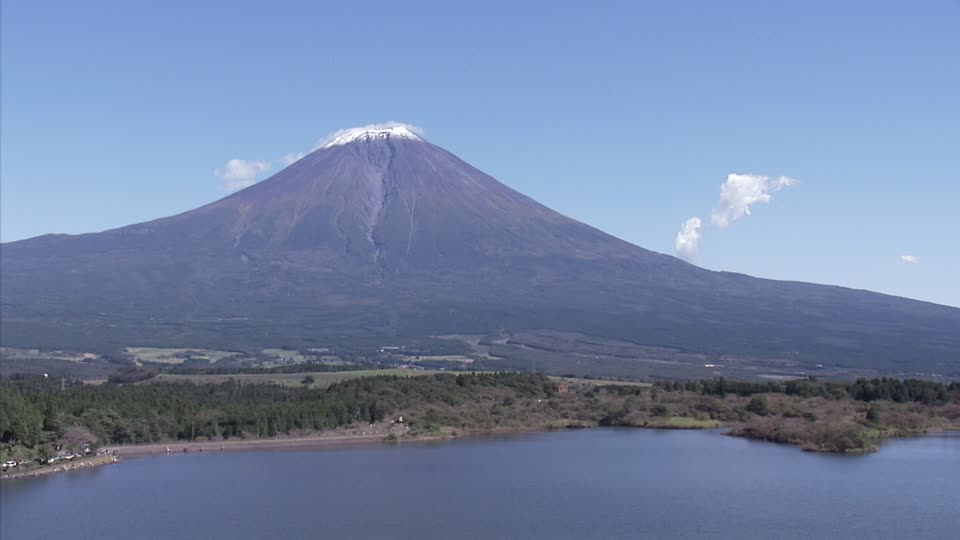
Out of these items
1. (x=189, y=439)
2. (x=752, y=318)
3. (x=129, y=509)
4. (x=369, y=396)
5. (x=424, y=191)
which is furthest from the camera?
(x=424, y=191)

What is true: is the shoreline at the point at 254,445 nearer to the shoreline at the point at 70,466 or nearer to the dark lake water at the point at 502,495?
the shoreline at the point at 70,466

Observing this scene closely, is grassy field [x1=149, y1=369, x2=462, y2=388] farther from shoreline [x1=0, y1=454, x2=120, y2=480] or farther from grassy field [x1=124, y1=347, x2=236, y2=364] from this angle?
shoreline [x1=0, y1=454, x2=120, y2=480]

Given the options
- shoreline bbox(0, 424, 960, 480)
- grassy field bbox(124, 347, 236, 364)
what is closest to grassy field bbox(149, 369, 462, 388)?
shoreline bbox(0, 424, 960, 480)

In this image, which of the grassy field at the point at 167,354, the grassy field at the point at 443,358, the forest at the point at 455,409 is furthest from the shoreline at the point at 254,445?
the grassy field at the point at 167,354

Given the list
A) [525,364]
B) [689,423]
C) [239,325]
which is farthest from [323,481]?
[239,325]

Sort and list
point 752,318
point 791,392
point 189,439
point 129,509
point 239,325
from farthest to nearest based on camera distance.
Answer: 1. point 752,318
2. point 239,325
3. point 791,392
4. point 189,439
5. point 129,509

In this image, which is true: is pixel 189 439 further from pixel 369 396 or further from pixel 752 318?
pixel 752 318

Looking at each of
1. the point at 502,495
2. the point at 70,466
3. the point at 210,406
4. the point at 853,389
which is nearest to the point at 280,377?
the point at 210,406
